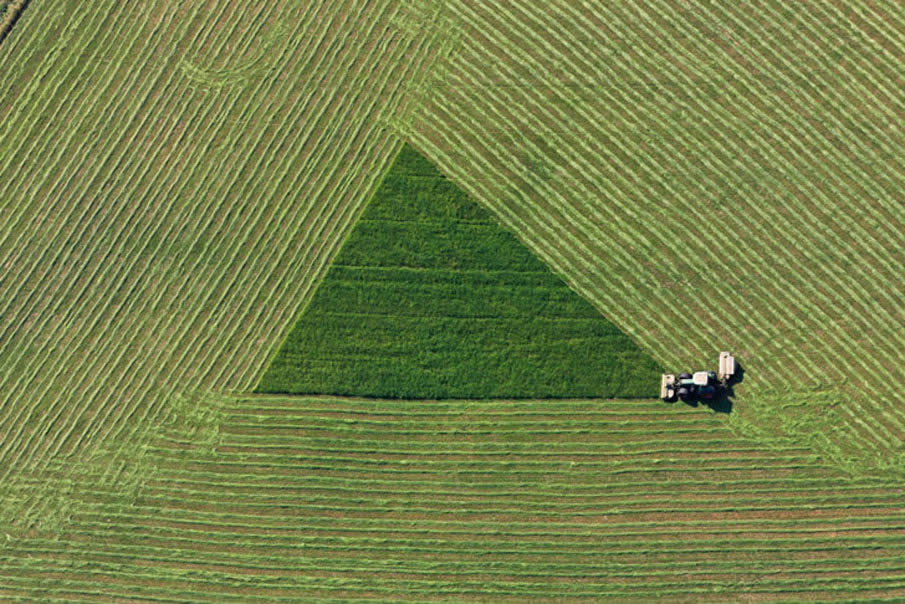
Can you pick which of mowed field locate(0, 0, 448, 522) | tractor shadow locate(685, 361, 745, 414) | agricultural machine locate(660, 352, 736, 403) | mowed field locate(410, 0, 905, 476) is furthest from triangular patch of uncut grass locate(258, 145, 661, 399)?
tractor shadow locate(685, 361, 745, 414)

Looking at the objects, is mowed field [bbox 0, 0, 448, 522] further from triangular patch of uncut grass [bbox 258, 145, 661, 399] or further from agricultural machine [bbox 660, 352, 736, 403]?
agricultural machine [bbox 660, 352, 736, 403]

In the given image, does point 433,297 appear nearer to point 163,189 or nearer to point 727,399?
point 727,399

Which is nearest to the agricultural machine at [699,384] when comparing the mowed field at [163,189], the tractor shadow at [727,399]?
the tractor shadow at [727,399]

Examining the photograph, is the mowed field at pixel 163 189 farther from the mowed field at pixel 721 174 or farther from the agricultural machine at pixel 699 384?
the agricultural machine at pixel 699 384

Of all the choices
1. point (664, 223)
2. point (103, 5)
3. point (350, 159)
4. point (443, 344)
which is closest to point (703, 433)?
point (664, 223)

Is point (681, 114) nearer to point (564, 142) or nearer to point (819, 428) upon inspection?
point (564, 142)

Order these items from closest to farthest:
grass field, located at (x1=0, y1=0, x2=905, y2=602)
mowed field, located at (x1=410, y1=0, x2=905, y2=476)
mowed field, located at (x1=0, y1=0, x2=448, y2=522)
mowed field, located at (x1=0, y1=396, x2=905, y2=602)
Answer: mowed field, located at (x1=0, y1=396, x2=905, y2=602) < grass field, located at (x1=0, y1=0, x2=905, y2=602) < mowed field, located at (x1=410, y1=0, x2=905, y2=476) < mowed field, located at (x1=0, y1=0, x2=448, y2=522)

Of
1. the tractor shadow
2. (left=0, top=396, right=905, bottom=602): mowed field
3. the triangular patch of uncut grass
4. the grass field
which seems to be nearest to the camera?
(left=0, top=396, right=905, bottom=602): mowed field
